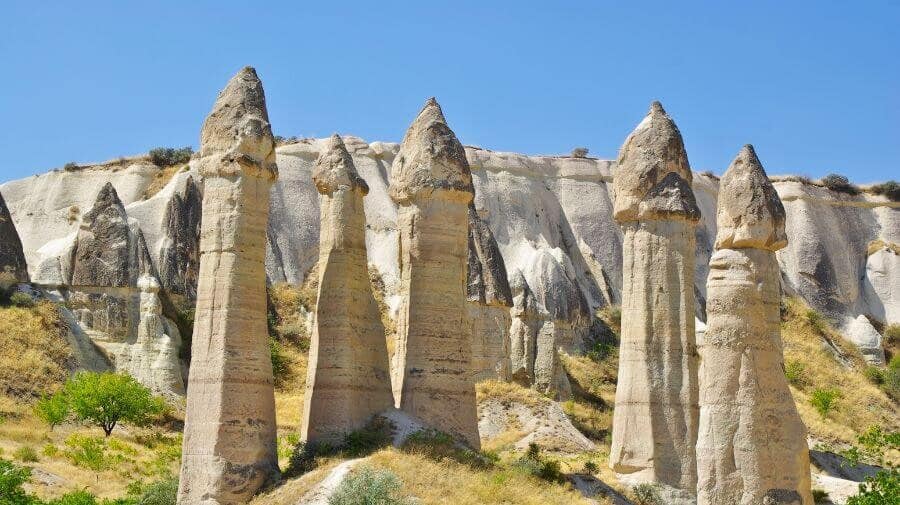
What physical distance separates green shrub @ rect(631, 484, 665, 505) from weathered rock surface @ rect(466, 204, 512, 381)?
1402 cm

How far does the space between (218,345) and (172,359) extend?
52.1 ft

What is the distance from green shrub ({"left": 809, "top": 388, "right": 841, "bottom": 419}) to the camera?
42688 mm

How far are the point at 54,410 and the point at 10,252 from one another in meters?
9.59

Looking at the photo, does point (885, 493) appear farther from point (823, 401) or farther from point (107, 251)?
point (823, 401)

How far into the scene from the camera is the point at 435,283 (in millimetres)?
24188

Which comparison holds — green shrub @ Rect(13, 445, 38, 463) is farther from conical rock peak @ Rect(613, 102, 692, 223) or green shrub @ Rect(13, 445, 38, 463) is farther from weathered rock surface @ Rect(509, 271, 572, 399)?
weathered rock surface @ Rect(509, 271, 572, 399)

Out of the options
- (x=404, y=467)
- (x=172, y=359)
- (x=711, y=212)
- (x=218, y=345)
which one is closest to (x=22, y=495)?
(x=218, y=345)

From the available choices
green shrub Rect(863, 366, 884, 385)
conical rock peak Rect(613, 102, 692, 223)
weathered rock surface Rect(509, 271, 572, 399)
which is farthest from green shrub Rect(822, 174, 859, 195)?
conical rock peak Rect(613, 102, 692, 223)

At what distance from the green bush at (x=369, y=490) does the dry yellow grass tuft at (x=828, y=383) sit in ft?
73.7

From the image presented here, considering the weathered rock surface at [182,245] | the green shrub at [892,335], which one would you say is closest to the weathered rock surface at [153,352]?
the weathered rock surface at [182,245]

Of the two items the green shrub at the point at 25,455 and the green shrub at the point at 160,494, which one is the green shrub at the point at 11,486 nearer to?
the green shrub at the point at 160,494

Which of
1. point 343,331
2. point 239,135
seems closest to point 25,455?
point 343,331

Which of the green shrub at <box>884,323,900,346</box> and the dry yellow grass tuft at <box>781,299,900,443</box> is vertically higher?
the green shrub at <box>884,323,900,346</box>

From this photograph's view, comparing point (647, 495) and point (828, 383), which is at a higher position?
point (828, 383)
